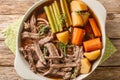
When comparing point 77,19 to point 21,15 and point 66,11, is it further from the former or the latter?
point 21,15

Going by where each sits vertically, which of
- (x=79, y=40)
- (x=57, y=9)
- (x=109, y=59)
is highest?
(x=57, y=9)

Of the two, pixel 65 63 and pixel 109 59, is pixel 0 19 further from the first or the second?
pixel 109 59

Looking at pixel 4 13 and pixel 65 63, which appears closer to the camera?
pixel 65 63

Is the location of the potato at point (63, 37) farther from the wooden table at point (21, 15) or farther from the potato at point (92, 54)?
the wooden table at point (21, 15)

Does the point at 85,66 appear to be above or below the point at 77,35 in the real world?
below

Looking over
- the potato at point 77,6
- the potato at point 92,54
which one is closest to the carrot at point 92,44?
the potato at point 92,54

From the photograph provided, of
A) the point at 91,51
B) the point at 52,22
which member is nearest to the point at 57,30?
the point at 52,22

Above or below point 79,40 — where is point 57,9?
above

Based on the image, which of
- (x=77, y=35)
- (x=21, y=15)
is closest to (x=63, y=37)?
(x=77, y=35)
